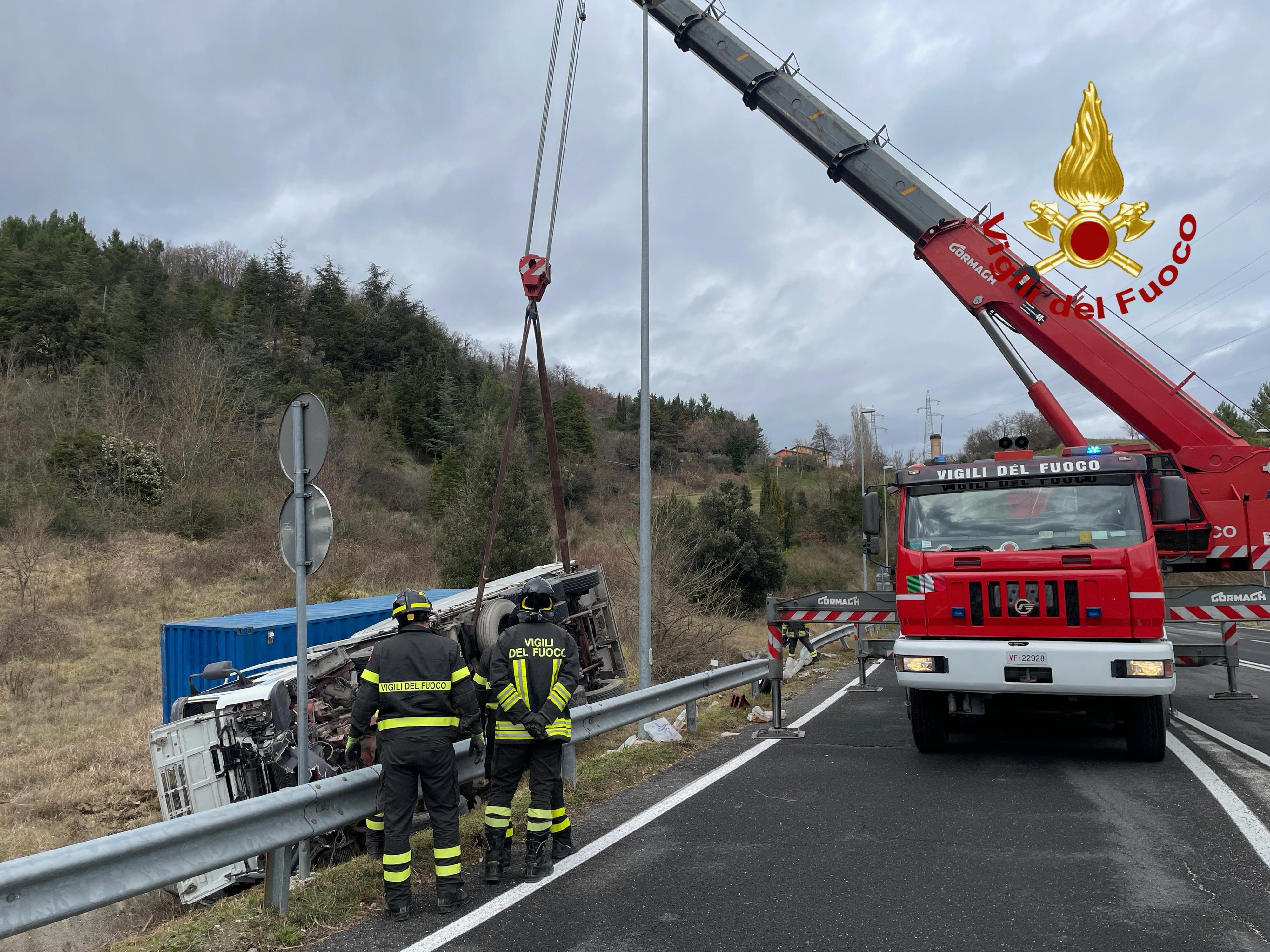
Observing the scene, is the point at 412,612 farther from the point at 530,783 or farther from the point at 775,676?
the point at 775,676

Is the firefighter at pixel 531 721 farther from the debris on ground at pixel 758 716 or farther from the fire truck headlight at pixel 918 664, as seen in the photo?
the debris on ground at pixel 758 716

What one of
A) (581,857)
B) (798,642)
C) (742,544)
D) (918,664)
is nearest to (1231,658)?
(918,664)

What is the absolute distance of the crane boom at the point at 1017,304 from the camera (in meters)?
8.82

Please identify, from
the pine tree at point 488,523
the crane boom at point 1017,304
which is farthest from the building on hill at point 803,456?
the crane boom at point 1017,304

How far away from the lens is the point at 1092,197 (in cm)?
916

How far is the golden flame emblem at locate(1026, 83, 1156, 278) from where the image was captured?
9.09 m

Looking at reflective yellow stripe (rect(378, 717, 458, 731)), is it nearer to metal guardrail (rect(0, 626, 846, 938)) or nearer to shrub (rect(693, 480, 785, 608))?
metal guardrail (rect(0, 626, 846, 938))

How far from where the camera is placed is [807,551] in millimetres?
53438

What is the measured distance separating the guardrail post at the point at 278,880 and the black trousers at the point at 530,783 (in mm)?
1107

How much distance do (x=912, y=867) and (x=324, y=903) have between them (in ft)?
10.7

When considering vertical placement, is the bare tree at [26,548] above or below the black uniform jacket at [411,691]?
above

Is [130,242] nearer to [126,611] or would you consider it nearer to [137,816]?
[126,611]

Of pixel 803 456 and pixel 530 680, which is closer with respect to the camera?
pixel 530 680

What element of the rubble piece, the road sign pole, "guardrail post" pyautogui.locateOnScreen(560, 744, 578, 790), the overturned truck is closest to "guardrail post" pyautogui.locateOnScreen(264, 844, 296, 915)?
the road sign pole
